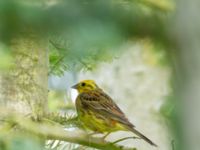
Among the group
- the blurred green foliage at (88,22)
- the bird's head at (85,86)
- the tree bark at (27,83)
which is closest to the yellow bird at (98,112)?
the bird's head at (85,86)

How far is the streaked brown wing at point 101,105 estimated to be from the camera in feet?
7.09

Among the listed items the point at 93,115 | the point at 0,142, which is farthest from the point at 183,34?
the point at 93,115

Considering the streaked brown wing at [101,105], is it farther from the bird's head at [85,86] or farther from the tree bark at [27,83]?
the tree bark at [27,83]

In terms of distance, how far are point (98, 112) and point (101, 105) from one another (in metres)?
0.04

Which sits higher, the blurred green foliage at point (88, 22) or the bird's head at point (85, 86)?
the bird's head at point (85, 86)

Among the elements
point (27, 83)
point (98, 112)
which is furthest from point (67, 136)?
point (98, 112)

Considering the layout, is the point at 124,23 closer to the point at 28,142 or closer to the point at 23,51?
the point at 28,142

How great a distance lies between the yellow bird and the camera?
6.74ft

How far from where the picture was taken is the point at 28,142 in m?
0.40

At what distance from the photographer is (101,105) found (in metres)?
2.26

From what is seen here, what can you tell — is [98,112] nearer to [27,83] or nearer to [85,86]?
[85,86]

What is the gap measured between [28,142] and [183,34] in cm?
17

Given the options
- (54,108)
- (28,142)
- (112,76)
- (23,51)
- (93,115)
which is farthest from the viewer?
(112,76)

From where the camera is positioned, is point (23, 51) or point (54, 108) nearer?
point (23, 51)
